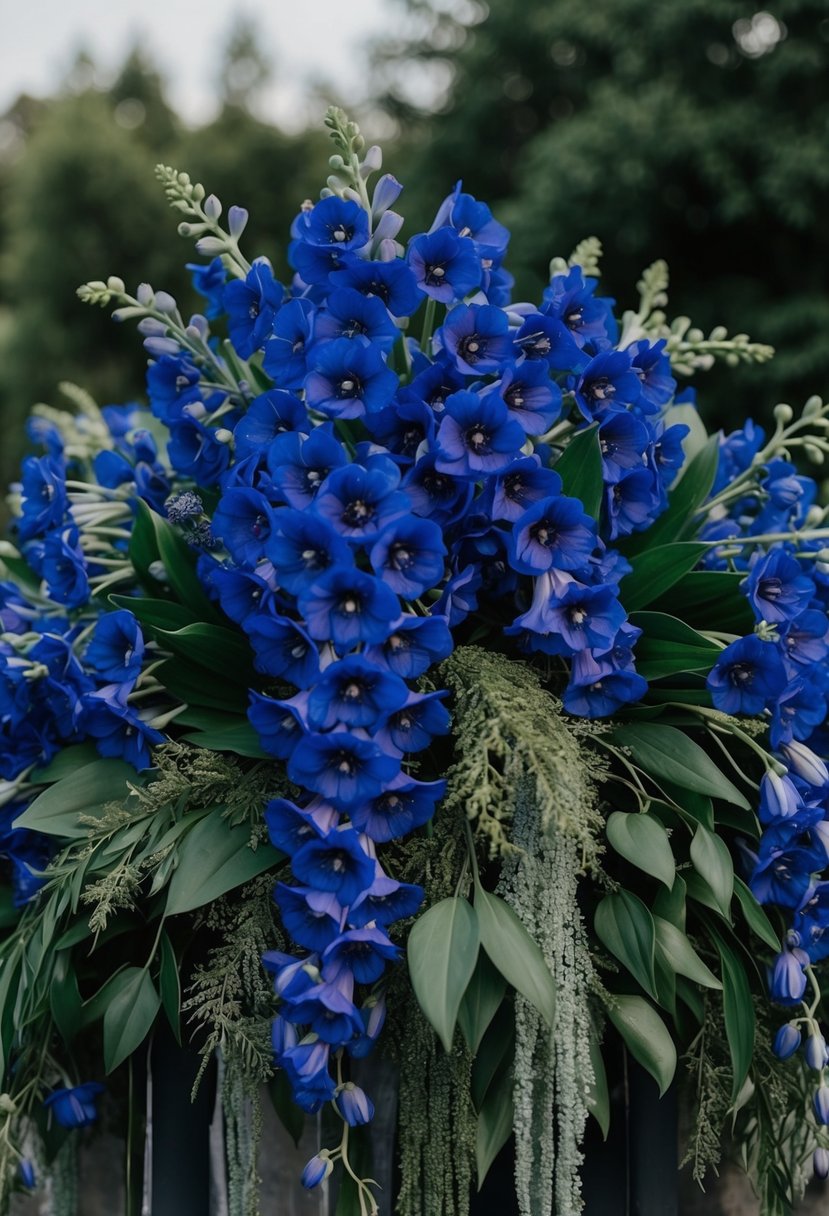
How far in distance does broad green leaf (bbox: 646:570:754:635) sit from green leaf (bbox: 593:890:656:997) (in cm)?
38

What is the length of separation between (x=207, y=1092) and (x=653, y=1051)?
0.54 metres

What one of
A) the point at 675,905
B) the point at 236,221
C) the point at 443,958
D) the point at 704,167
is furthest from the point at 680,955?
the point at 704,167

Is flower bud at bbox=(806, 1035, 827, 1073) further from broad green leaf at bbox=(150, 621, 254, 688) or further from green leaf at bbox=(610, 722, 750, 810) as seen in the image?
broad green leaf at bbox=(150, 621, 254, 688)

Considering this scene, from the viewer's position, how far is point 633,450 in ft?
4.33

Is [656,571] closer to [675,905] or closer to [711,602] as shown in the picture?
[711,602]

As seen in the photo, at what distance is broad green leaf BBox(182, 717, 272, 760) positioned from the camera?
49.4 inches

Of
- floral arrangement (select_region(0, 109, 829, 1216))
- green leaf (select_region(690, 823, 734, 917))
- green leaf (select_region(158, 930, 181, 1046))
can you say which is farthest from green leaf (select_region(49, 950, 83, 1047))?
green leaf (select_region(690, 823, 734, 917))

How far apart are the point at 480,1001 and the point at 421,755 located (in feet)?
0.91

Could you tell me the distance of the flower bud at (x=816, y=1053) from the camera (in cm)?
121

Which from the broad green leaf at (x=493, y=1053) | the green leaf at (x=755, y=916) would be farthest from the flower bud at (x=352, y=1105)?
the green leaf at (x=755, y=916)

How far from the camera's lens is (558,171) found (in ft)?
25.2

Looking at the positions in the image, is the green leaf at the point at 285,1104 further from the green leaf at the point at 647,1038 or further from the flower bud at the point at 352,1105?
the green leaf at the point at 647,1038

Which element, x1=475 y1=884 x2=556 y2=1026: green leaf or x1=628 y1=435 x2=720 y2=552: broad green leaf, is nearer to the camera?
x1=475 y1=884 x2=556 y2=1026: green leaf

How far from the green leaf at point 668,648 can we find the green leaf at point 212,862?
48 centimetres
